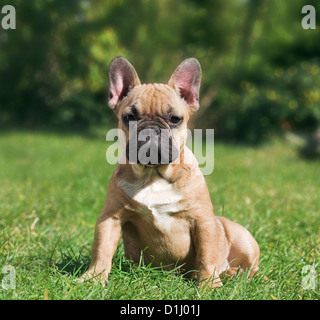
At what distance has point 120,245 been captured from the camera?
3.79m

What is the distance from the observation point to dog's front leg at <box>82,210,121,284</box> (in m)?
3.10

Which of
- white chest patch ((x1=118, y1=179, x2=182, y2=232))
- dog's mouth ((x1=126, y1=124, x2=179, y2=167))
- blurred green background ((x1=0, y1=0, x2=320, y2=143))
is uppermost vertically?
blurred green background ((x1=0, y1=0, x2=320, y2=143))

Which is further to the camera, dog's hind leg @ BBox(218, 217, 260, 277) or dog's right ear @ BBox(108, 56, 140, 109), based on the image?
dog's hind leg @ BBox(218, 217, 260, 277)

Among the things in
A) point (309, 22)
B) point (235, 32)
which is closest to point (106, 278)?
point (309, 22)

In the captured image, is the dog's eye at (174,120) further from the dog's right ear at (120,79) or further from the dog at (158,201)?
the dog's right ear at (120,79)

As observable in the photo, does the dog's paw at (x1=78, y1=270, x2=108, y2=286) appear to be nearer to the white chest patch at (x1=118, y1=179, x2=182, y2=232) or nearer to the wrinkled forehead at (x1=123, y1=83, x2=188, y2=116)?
the white chest patch at (x1=118, y1=179, x2=182, y2=232)

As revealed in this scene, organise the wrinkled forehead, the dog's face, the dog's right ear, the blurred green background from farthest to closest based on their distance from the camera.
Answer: the blurred green background, the dog's right ear, the wrinkled forehead, the dog's face

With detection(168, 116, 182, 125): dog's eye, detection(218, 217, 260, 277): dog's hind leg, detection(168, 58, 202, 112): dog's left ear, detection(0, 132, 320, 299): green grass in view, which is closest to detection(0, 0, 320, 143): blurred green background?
detection(0, 132, 320, 299): green grass

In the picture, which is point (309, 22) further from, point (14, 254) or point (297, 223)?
point (14, 254)

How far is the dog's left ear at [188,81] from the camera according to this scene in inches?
135

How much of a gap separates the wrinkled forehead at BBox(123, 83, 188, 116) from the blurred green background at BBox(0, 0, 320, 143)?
1065cm

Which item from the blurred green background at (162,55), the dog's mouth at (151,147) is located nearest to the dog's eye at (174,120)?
the dog's mouth at (151,147)

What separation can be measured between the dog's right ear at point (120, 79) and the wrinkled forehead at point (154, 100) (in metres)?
0.11

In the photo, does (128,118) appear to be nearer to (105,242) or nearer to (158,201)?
(158,201)
